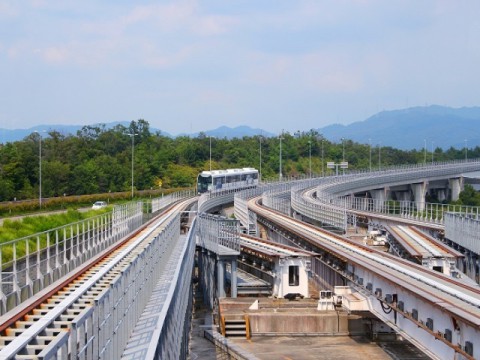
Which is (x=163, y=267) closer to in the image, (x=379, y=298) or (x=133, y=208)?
(x=379, y=298)

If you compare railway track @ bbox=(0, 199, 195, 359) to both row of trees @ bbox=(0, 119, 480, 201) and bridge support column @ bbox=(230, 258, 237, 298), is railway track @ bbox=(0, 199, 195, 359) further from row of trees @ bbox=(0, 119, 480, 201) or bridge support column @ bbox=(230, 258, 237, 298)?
row of trees @ bbox=(0, 119, 480, 201)

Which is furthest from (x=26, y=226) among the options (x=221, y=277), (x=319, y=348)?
(x=319, y=348)

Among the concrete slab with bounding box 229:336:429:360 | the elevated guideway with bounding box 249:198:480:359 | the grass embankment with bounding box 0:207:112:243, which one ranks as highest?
the grass embankment with bounding box 0:207:112:243

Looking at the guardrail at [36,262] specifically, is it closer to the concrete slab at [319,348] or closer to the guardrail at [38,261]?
the guardrail at [38,261]

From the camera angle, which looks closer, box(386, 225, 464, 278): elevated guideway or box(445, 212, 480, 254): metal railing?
box(386, 225, 464, 278): elevated guideway

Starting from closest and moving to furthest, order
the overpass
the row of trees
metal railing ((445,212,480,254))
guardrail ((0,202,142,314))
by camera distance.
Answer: the overpass < guardrail ((0,202,142,314)) < metal railing ((445,212,480,254)) < the row of trees

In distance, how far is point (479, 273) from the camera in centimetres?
3772

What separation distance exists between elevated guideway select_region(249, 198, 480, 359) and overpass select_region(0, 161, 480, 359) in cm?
4

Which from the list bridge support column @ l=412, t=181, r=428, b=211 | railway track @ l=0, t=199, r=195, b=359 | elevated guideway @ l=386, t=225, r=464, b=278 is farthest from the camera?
bridge support column @ l=412, t=181, r=428, b=211

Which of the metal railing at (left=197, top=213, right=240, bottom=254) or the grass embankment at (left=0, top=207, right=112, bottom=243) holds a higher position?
the grass embankment at (left=0, top=207, right=112, bottom=243)

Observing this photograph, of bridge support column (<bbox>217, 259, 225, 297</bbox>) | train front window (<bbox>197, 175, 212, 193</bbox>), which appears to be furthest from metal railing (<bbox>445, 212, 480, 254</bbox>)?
train front window (<bbox>197, 175, 212, 193</bbox>)

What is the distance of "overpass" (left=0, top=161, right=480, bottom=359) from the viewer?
1076 cm

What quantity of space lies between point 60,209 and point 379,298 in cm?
4597

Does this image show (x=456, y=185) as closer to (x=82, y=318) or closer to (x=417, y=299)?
(x=417, y=299)
